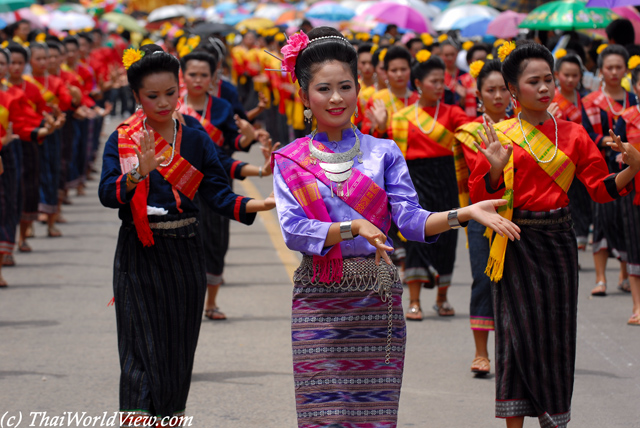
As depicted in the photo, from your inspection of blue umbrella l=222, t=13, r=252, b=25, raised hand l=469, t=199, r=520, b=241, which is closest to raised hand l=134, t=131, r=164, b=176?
raised hand l=469, t=199, r=520, b=241

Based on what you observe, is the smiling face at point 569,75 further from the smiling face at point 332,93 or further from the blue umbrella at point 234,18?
the blue umbrella at point 234,18

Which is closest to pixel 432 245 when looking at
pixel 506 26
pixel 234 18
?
pixel 506 26

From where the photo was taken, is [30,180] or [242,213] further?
[30,180]

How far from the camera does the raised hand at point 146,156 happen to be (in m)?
4.88

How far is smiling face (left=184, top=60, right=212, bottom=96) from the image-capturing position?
25.9ft

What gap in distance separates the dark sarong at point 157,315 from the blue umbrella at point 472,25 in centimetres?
1554

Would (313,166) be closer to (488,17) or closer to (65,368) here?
(65,368)

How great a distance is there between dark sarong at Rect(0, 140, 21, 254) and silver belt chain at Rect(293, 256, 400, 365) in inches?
249

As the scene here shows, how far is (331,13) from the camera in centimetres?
2572

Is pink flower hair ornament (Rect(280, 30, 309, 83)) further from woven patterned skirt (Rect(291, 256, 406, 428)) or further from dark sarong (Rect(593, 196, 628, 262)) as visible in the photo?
dark sarong (Rect(593, 196, 628, 262))

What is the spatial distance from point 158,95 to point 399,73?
13.3 ft

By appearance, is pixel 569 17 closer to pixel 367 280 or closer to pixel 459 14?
pixel 459 14

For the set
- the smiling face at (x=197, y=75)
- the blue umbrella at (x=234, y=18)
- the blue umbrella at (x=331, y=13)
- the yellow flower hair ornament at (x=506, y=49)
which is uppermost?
the yellow flower hair ornament at (x=506, y=49)

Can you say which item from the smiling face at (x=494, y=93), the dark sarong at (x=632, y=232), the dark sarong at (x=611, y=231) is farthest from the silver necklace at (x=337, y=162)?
the dark sarong at (x=611, y=231)
